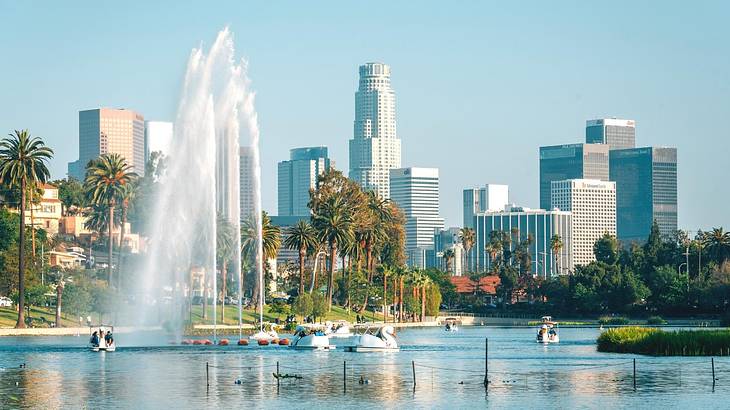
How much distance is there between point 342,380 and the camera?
3029 inches

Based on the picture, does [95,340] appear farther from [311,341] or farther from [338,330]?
[338,330]

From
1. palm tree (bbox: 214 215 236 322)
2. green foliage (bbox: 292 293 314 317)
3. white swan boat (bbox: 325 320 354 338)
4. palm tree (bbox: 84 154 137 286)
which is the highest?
palm tree (bbox: 84 154 137 286)

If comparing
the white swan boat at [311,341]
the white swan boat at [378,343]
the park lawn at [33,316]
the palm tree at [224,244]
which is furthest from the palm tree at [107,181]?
the white swan boat at [378,343]

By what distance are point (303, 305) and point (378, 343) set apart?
216 feet

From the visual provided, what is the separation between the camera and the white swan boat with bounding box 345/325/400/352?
112713mm

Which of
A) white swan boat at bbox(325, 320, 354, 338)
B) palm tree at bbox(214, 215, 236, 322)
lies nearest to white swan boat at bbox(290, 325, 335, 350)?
white swan boat at bbox(325, 320, 354, 338)

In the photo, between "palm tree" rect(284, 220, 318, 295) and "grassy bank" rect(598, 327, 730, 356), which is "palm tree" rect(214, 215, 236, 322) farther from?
"grassy bank" rect(598, 327, 730, 356)

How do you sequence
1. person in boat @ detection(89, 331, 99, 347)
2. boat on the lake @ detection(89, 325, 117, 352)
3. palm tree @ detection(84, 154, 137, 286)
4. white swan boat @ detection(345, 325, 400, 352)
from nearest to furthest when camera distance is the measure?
boat on the lake @ detection(89, 325, 117, 352) → person in boat @ detection(89, 331, 99, 347) → white swan boat @ detection(345, 325, 400, 352) → palm tree @ detection(84, 154, 137, 286)

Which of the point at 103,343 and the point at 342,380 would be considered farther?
the point at 103,343

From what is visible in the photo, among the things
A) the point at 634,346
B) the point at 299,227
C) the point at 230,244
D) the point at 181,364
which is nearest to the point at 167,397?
the point at 181,364

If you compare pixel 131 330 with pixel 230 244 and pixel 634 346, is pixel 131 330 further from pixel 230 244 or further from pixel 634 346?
pixel 230 244

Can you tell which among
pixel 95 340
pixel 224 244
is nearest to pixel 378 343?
pixel 95 340

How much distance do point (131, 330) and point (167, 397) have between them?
5278cm

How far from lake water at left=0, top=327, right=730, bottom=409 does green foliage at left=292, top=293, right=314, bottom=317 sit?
Answer: 65.1 metres
